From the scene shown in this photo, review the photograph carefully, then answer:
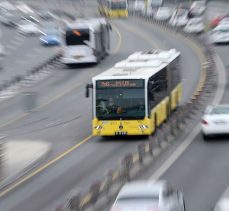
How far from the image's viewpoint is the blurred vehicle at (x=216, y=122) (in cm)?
3158

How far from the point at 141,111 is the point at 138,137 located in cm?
190

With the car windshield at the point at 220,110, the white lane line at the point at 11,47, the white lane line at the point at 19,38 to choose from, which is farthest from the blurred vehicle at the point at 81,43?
the car windshield at the point at 220,110

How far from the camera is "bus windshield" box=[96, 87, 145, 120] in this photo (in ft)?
108

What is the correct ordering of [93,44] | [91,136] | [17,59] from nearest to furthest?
[91,136] < [93,44] < [17,59]

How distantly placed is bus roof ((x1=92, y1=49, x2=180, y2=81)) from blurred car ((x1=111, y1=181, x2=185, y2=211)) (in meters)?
15.6

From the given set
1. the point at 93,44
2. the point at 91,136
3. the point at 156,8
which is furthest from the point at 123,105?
the point at 156,8

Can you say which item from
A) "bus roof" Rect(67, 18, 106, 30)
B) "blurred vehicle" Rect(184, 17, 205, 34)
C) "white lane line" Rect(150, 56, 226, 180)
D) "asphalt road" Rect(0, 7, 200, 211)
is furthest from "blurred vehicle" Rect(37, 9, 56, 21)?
"white lane line" Rect(150, 56, 226, 180)

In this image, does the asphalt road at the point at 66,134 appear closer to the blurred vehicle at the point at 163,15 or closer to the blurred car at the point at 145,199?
the blurred car at the point at 145,199

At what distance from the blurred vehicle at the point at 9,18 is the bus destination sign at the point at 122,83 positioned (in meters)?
66.7

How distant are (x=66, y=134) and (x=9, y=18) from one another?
65804 millimetres

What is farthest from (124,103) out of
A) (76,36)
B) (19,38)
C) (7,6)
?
(7,6)

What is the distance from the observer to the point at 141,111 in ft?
107

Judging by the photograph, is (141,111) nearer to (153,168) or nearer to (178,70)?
(153,168)

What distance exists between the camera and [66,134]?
119 ft
